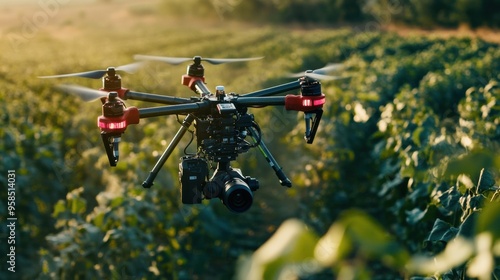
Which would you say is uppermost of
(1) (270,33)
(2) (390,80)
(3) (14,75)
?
(1) (270,33)

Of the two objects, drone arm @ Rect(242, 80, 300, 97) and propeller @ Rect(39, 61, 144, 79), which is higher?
propeller @ Rect(39, 61, 144, 79)

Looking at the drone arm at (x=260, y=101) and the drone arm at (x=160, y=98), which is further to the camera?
the drone arm at (x=160, y=98)

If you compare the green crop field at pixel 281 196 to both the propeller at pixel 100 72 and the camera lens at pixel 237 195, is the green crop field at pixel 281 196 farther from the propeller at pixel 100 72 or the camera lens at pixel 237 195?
the propeller at pixel 100 72

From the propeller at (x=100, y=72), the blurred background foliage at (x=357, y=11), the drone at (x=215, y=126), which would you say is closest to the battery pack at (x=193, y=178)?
the drone at (x=215, y=126)

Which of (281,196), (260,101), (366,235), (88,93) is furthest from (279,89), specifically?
(281,196)

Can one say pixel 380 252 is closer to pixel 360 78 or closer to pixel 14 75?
pixel 360 78

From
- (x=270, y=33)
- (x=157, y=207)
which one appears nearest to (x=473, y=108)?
(x=157, y=207)

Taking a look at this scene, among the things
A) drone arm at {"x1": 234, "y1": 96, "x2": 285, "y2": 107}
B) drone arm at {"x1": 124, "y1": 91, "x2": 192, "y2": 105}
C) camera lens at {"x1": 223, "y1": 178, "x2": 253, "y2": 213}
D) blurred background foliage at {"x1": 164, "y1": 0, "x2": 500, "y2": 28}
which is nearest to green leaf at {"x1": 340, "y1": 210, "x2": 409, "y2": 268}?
camera lens at {"x1": 223, "y1": 178, "x2": 253, "y2": 213}

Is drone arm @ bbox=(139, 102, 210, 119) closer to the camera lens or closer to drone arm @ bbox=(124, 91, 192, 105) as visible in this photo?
drone arm @ bbox=(124, 91, 192, 105)
